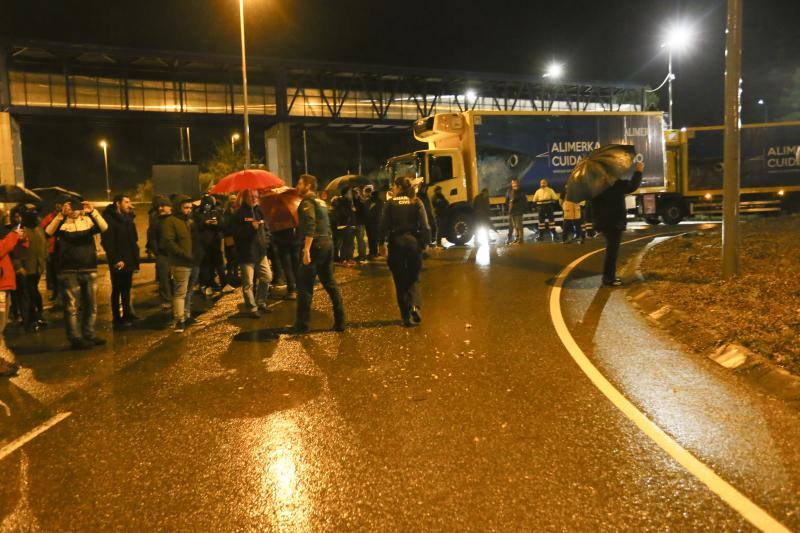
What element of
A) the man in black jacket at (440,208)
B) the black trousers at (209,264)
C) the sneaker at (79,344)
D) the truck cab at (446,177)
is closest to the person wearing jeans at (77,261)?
the sneaker at (79,344)

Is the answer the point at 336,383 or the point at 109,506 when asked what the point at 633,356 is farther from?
the point at 109,506

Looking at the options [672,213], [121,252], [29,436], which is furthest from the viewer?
[672,213]

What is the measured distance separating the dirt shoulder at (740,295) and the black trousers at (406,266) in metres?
3.29

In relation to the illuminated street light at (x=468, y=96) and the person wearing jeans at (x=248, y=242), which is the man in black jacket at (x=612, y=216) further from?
the illuminated street light at (x=468, y=96)

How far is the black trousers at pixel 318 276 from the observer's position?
337 inches

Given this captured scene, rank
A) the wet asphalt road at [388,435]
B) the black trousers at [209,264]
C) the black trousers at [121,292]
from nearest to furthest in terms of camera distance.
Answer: the wet asphalt road at [388,435], the black trousers at [121,292], the black trousers at [209,264]

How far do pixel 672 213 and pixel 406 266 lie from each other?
21242 millimetres

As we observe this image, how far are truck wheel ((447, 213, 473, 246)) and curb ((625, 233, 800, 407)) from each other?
35.1 ft

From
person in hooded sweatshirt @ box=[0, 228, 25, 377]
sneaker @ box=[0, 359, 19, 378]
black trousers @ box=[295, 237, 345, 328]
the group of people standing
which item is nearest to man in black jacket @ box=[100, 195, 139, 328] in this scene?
person in hooded sweatshirt @ box=[0, 228, 25, 377]

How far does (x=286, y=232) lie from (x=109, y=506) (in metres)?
7.16

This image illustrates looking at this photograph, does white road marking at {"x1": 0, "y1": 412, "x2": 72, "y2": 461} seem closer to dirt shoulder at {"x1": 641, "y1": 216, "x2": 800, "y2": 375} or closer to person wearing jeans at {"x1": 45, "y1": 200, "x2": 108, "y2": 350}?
person wearing jeans at {"x1": 45, "y1": 200, "x2": 108, "y2": 350}

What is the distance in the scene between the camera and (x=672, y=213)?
27141 mm

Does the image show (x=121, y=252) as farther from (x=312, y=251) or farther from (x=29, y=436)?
(x=29, y=436)

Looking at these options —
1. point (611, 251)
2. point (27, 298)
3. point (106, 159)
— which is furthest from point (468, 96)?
point (106, 159)
